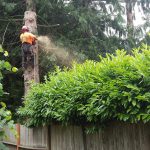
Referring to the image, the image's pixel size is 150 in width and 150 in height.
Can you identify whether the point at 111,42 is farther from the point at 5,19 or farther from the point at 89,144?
the point at 89,144

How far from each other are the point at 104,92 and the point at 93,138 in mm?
1416

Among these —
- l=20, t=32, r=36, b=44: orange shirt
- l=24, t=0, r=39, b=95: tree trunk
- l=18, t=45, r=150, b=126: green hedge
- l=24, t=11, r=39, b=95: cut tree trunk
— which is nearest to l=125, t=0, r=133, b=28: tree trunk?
l=24, t=0, r=39, b=95: tree trunk

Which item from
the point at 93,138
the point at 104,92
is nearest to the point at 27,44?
the point at 93,138

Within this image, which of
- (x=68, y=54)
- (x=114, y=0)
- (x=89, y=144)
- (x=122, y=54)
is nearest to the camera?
(x=122, y=54)

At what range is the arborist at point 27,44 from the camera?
9203 millimetres

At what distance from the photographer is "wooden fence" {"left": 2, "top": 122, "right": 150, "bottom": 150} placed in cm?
461

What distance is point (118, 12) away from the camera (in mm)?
14469

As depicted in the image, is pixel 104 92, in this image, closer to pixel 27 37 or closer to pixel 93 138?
pixel 93 138

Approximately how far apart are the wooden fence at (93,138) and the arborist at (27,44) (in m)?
2.71

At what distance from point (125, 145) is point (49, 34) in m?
8.84

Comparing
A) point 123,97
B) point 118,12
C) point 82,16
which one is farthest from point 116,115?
point 118,12

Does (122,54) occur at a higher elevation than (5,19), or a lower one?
lower

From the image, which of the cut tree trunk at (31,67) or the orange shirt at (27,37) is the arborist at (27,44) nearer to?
the orange shirt at (27,37)

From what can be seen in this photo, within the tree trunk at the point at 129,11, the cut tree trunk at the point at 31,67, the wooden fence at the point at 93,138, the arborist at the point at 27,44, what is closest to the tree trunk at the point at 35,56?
the cut tree trunk at the point at 31,67
